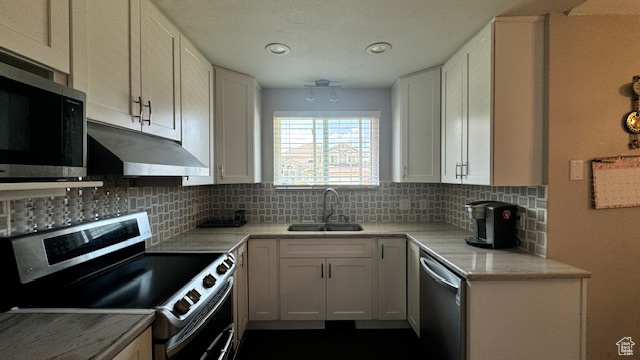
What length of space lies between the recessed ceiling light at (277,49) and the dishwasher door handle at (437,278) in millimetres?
1825

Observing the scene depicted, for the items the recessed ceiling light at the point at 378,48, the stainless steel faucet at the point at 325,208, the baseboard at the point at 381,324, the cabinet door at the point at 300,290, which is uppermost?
the recessed ceiling light at the point at 378,48

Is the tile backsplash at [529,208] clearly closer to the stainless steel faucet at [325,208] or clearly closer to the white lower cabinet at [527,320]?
the white lower cabinet at [527,320]

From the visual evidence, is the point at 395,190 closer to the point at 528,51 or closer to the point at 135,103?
the point at 528,51

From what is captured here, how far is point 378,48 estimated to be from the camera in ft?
6.61

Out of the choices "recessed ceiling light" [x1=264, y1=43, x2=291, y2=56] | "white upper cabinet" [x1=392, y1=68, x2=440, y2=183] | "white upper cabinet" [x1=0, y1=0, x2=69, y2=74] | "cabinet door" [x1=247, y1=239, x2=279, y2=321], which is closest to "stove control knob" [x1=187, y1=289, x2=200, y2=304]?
"white upper cabinet" [x1=0, y1=0, x2=69, y2=74]

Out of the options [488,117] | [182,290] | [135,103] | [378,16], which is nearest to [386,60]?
[378,16]

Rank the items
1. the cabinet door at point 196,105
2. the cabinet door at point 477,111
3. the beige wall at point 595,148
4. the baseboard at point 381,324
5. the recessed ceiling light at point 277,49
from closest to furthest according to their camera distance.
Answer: the beige wall at point 595,148 < the cabinet door at point 477,111 < the cabinet door at point 196,105 < the recessed ceiling light at point 277,49 < the baseboard at point 381,324

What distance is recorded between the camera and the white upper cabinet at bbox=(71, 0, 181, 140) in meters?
1.05

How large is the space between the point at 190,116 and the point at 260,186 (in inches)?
45.0

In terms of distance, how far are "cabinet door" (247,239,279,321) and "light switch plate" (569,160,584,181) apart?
207 centimetres

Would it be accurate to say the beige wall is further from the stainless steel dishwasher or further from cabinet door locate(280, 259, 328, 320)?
cabinet door locate(280, 259, 328, 320)

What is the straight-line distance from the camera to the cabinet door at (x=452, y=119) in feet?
6.82

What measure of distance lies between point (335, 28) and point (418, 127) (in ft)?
3.96

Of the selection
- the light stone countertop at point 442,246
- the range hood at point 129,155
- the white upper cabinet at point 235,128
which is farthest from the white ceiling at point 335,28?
the light stone countertop at point 442,246
